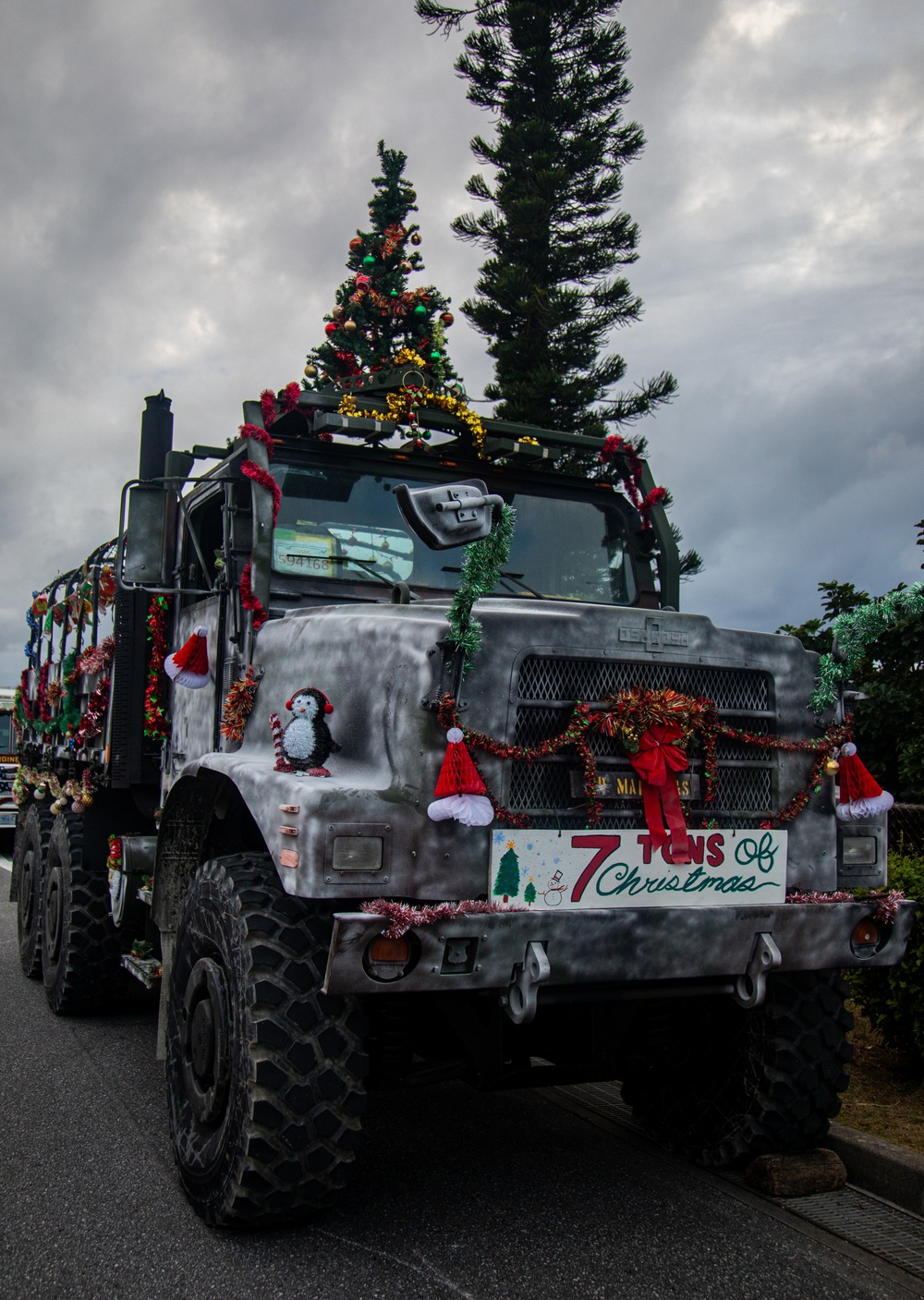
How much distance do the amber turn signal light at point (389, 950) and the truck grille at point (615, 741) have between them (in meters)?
0.56

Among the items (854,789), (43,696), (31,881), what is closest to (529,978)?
(854,789)

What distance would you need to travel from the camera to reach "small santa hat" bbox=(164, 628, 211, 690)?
5559 millimetres

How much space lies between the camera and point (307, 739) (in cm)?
399

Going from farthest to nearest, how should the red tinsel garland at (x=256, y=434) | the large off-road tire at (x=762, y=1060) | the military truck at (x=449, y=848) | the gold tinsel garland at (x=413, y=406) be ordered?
the gold tinsel garland at (x=413, y=406)
the red tinsel garland at (x=256, y=434)
the large off-road tire at (x=762, y=1060)
the military truck at (x=449, y=848)

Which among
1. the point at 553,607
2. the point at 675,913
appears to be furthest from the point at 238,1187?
the point at 553,607

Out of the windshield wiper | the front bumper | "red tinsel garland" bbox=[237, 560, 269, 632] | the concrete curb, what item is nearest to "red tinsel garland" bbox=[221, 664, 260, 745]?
"red tinsel garland" bbox=[237, 560, 269, 632]

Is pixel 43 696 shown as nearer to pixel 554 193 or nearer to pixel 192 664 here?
pixel 192 664

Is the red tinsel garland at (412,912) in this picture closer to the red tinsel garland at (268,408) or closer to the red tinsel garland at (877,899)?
the red tinsel garland at (877,899)

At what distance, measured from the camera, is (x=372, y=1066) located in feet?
13.5

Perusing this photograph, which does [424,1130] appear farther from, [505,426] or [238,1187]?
[505,426]

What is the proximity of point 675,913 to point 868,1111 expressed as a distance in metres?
2.16

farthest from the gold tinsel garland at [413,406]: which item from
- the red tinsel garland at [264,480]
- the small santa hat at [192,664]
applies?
the small santa hat at [192,664]

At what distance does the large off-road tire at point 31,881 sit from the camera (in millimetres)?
8188

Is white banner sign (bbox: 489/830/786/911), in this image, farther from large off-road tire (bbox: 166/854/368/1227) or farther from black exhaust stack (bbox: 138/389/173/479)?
black exhaust stack (bbox: 138/389/173/479)
